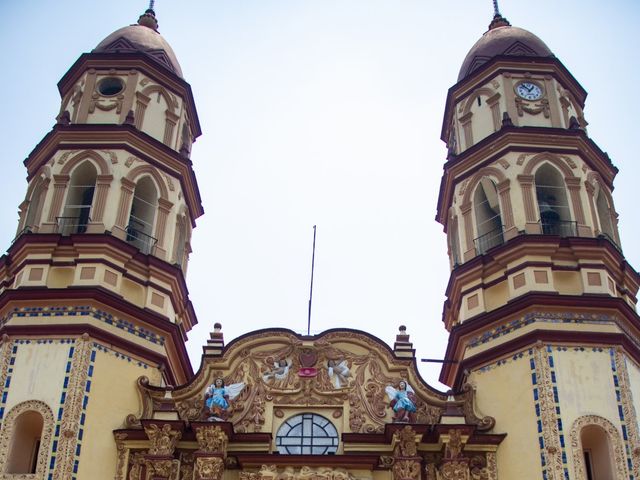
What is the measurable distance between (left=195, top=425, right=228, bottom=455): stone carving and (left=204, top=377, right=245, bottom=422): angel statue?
491 mm

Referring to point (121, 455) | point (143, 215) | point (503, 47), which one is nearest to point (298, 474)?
point (121, 455)

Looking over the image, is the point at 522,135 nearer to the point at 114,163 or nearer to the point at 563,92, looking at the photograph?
the point at 563,92

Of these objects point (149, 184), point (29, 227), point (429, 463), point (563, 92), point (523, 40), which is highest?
point (523, 40)

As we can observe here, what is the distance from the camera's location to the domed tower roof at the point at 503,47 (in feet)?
90.8

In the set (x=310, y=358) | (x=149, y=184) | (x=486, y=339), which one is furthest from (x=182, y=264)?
(x=486, y=339)

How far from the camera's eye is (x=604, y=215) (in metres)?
25.2

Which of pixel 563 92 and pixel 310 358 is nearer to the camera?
pixel 310 358

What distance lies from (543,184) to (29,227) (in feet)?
41.4

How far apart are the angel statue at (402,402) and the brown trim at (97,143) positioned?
332 inches

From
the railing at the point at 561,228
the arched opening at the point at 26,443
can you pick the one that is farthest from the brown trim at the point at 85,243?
the railing at the point at 561,228

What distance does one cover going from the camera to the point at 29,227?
2425 centimetres

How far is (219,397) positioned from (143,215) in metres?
6.12

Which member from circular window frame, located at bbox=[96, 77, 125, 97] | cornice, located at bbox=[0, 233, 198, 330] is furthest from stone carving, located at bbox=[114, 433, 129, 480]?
circular window frame, located at bbox=[96, 77, 125, 97]

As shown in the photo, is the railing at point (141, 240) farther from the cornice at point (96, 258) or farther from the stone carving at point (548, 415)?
the stone carving at point (548, 415)
